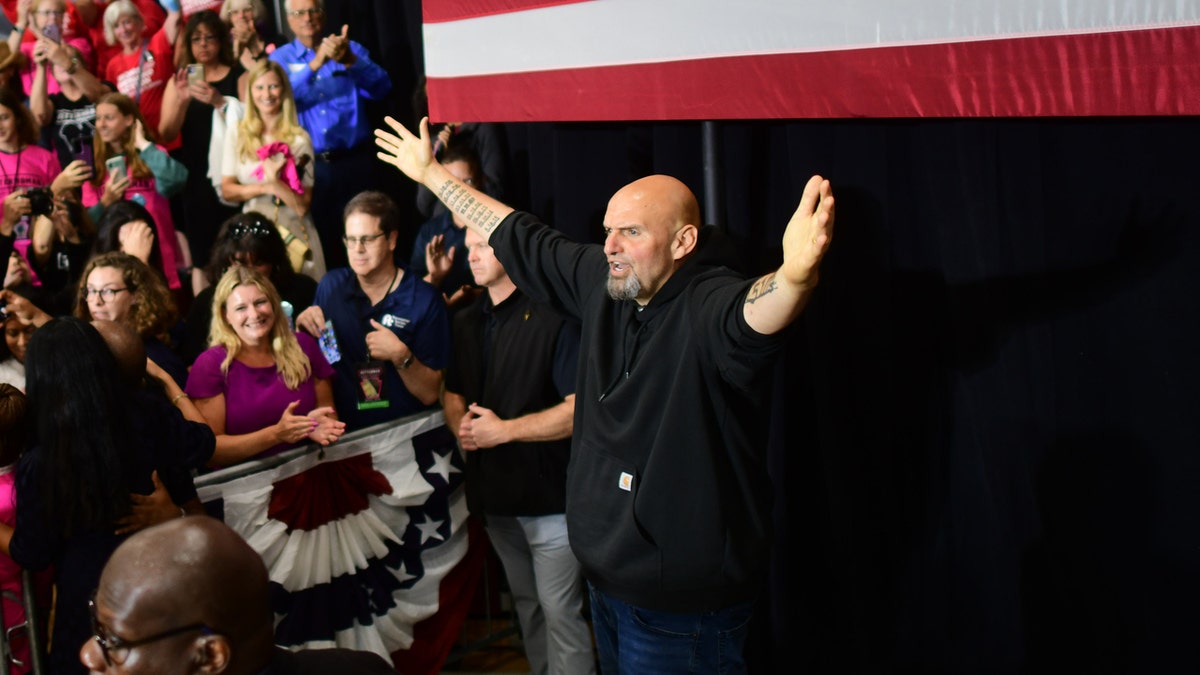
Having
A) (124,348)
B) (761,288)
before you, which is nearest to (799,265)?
(761,288)

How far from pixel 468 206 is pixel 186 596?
1.69 metres

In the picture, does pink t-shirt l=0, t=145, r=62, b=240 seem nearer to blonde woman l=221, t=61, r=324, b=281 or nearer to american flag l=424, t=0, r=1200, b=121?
blonde woman l=221, t=61, r=324, b=281

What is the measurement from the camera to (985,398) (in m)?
3.15

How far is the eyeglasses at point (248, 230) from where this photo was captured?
4266 mm

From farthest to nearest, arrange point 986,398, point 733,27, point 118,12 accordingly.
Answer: point 118,12, point 733,27, point 986,398

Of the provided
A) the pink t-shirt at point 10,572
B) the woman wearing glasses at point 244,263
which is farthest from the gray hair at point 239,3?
the pink t-shirt at point 10,572

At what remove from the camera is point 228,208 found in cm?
553

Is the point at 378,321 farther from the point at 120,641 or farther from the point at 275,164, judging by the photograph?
the point at 120,641

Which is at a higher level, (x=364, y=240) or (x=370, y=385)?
(x=364, y=240)

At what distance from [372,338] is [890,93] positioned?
A: 1.88 meters

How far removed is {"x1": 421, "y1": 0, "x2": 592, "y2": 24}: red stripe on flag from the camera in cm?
379

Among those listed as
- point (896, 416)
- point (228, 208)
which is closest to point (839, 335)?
point (896, 416)

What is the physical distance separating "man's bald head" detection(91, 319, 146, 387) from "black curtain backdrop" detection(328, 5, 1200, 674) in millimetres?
1810

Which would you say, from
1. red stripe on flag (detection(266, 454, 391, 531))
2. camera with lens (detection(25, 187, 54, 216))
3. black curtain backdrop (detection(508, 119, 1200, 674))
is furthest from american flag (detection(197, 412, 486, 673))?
camera with lens (detection(25, 187, 54, 216))
